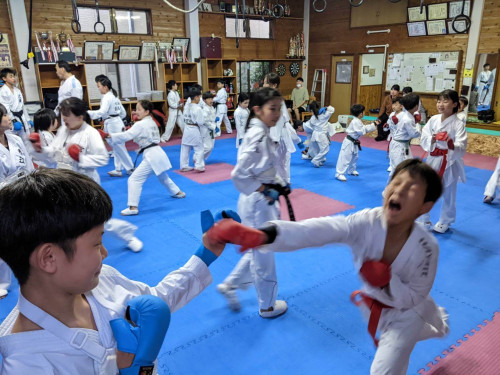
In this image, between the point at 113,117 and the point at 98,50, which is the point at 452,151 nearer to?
the point at 113,117

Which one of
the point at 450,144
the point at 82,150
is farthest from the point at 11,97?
the point at 450,144

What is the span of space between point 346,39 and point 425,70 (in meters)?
3.31

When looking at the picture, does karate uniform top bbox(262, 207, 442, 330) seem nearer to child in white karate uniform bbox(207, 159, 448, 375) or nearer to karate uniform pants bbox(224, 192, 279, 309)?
child in white karate uniform bbox(207, 159, 448, 375)

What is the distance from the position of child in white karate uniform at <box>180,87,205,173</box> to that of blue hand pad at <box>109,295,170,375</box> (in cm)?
684

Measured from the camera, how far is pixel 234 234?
4.85ft

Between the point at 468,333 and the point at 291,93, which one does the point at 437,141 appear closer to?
the point at 468,333

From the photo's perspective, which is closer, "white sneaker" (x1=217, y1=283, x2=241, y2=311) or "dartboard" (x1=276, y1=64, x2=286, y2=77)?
"white sneaker" (x1=217, y1=283, x2=241, y2=311)

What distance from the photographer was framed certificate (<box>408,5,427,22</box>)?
11195mm

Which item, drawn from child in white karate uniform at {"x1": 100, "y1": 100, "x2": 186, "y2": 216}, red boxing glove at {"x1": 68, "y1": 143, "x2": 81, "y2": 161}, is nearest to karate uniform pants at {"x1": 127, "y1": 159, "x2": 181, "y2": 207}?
child in white karate uniform at {"x1": 100, "y1": 100, "x2": 186, "y2": 216}

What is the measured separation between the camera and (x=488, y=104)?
10.3 metres

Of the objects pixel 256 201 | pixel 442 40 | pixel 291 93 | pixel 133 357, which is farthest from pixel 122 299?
pixel 291 93

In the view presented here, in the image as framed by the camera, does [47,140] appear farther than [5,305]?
Yes

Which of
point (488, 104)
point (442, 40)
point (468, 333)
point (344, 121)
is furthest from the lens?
point (344, 121)

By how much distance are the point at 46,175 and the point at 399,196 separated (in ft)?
5.20
